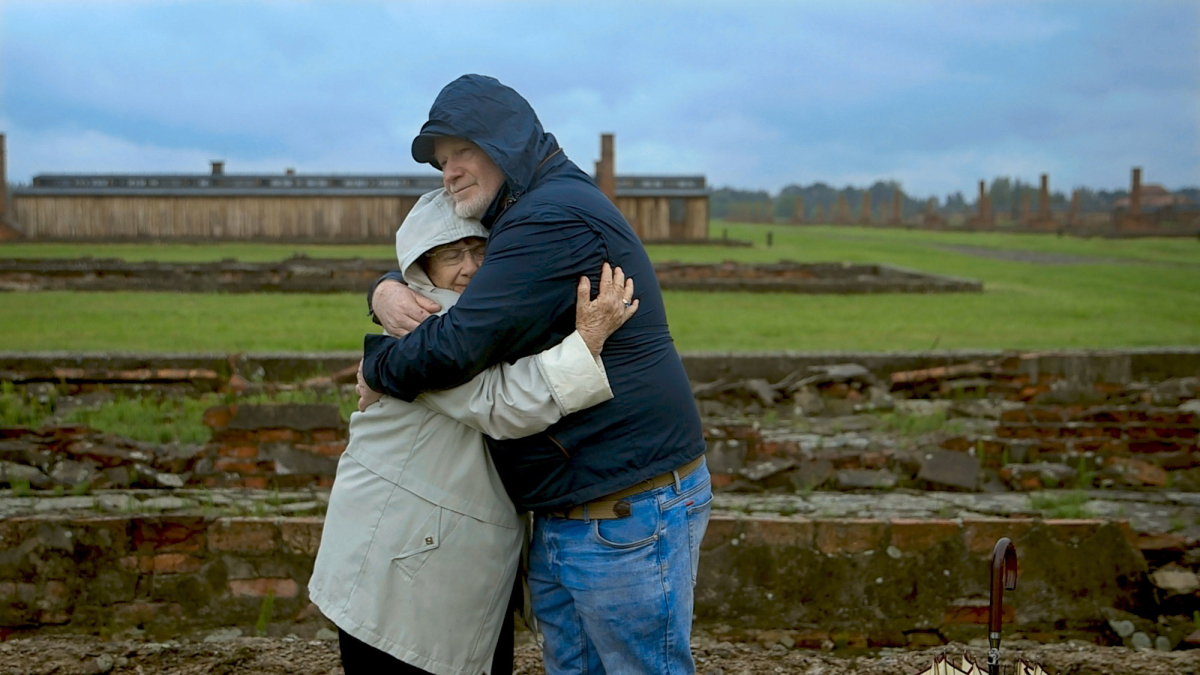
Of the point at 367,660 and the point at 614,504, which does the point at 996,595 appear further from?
the point at 367,660

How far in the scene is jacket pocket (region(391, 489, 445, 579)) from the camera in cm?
262

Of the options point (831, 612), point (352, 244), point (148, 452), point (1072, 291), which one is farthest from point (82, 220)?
point (831, 612)

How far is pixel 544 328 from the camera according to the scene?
8.46 ft

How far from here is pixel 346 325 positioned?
13.9m

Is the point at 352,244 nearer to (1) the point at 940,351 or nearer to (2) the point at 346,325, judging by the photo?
(2) the point at 346,325

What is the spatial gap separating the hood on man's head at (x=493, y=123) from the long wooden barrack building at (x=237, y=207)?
36.1 metres

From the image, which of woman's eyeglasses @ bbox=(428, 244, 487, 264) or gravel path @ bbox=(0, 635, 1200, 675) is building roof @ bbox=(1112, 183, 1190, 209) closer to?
gravel path @ bbox=(0, 635, 1200, 675)

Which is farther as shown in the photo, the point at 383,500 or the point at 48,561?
the point at 48,561

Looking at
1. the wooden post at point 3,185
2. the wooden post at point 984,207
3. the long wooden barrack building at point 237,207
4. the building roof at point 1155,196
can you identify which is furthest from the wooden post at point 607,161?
the building roof at point 1155,196

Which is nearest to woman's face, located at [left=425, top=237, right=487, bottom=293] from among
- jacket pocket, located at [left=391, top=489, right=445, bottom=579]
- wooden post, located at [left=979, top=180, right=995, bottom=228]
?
jacket pocket, located at [left=391, top=489, right=445, bottom=579]

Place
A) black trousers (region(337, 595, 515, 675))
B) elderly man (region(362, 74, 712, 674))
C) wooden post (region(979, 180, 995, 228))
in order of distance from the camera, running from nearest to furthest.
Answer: elderly man (region(362, 74, 712, 674))
black trousers (region(337, 595, 515, 675))
wooden post (region(979, 180, 995, 228))

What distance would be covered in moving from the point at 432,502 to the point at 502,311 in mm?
514

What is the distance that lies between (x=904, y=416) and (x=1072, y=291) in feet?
46.7

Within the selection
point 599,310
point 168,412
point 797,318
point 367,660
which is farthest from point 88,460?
point 797,318
